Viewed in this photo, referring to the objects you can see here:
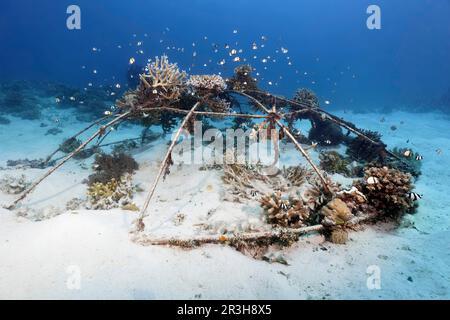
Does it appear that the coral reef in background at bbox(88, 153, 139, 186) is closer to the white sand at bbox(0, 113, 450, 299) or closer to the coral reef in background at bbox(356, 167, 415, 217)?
the white sand at bbox(0, 113, 450, 299)

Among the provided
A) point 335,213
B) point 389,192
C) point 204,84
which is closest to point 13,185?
point 204,84

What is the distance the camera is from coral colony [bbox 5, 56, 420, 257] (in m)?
5.39

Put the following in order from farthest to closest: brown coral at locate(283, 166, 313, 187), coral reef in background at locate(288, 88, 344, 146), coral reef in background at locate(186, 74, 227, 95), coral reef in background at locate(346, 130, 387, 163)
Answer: coral reef in background at locate(288, 88, 344, 146), coral reef in background at locate(346, 130, 387, 163), coral reef in background at locate(186, 74, 227, 95), brown coral at locate(283, 166, 313, 187)

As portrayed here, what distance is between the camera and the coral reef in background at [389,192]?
5906 mm

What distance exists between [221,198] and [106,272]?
3244 mm

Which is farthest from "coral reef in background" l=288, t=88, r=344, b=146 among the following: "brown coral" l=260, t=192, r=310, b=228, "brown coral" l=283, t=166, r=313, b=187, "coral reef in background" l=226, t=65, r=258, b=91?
"brown coral" l=260, t=192, r=310, b=228

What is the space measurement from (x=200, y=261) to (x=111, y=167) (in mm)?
5517

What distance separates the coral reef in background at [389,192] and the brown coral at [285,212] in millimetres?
1614

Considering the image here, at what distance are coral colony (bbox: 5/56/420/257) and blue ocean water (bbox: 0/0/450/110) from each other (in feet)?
309

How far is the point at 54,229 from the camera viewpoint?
5.03 metres

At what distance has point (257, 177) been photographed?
7.79 m

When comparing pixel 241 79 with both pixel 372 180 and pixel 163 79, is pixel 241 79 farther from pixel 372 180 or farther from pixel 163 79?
pixel 372 180

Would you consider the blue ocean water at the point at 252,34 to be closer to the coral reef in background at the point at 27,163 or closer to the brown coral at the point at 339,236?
the coral reef in background at the point at 27,163

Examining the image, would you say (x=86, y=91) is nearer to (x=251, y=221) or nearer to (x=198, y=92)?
(x=198, y=92)
